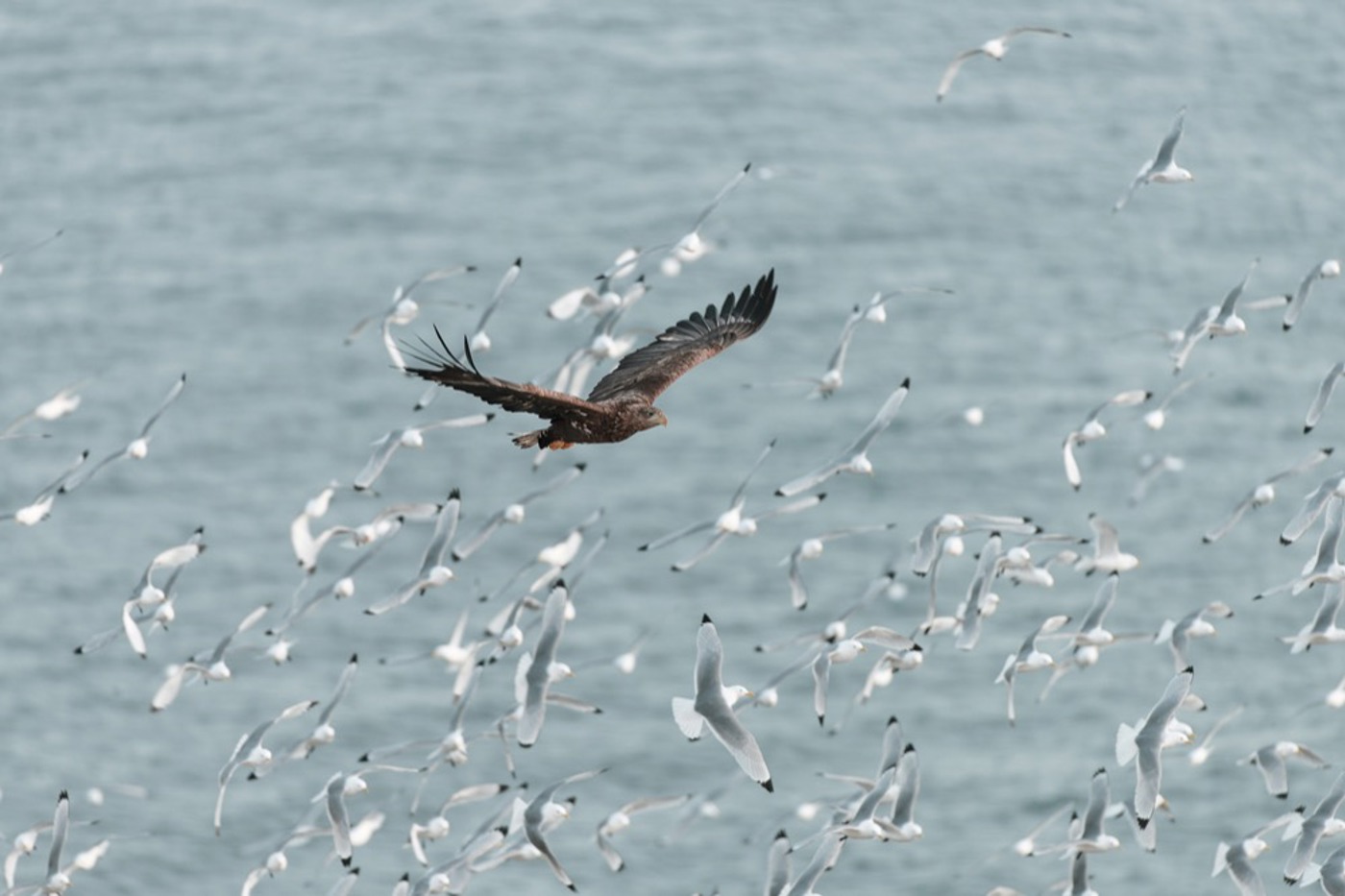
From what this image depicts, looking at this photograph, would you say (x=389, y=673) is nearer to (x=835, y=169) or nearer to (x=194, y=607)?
(x=194, y=607)

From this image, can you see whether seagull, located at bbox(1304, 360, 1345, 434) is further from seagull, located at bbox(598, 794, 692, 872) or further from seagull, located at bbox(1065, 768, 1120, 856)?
seagull, located at bbox(598, 794, 692, 872)

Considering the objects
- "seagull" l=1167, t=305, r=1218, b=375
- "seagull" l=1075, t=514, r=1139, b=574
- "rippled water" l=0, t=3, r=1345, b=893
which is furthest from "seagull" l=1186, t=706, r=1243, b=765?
"seagull" l=1167, t=305, r=1218, b=375

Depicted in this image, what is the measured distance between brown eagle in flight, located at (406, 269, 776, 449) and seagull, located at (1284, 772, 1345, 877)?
1167 centimetres

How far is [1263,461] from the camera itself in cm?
5219

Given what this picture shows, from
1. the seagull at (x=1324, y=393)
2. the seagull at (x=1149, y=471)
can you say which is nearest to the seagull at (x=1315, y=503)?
the seagull at (x=1324, y=393)

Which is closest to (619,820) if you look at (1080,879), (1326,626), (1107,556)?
(1080,879)

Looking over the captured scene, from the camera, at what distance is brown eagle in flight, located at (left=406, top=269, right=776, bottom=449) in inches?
811

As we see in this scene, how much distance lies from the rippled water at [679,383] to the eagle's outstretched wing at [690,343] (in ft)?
47.1

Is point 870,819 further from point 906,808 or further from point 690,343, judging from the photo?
point 690,343

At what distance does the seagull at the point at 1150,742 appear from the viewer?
29.4 meters

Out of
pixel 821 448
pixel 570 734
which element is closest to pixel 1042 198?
pixel 821 448

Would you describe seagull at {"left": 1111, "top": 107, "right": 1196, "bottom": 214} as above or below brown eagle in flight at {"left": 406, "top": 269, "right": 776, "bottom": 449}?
below

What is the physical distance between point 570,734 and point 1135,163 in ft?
82.7

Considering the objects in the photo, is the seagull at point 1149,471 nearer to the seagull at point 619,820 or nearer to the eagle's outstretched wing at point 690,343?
the seagull at point 619,820
